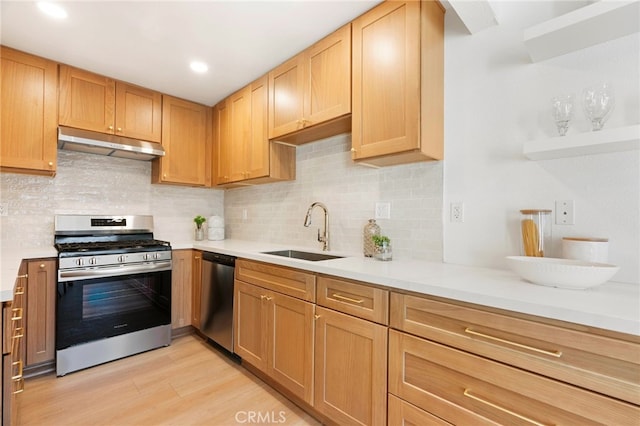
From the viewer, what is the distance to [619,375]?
0.84 metres

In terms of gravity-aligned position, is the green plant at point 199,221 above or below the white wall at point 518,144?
below

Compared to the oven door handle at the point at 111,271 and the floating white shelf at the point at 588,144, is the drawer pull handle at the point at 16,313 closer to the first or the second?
the oven door handle at the point at 111,271

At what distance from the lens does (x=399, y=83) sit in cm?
170

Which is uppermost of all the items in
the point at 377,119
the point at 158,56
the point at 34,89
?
the point at 158,56

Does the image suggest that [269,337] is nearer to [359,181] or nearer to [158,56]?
[359,181]

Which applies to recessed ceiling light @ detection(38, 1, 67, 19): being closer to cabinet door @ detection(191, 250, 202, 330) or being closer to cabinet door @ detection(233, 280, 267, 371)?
cabinet door @ detection(191, 250, 202, 330)

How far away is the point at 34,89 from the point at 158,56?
1013mm

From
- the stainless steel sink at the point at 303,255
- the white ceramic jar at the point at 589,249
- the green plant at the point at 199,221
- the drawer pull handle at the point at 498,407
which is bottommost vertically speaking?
the drawer pull handle at the point at 498,407

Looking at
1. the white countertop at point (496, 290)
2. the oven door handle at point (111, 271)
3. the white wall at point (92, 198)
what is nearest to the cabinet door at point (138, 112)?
the white wall at point (92, 198)

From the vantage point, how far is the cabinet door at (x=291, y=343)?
174cm

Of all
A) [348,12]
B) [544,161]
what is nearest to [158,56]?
[348,12]

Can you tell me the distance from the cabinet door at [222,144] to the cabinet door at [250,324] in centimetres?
132

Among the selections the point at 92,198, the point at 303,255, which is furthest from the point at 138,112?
the point at 303,255

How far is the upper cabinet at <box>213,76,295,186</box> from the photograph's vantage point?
268cm
